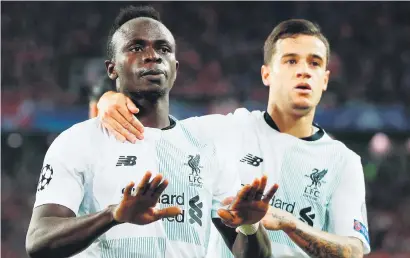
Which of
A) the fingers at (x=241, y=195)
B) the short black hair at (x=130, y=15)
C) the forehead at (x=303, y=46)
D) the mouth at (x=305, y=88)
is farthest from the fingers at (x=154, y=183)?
the forehead at (x=303, y=46)

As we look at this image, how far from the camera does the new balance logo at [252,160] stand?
13.6 feet

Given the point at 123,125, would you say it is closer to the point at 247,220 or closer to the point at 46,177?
the point at 46,177

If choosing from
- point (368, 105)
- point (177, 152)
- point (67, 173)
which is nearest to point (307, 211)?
point (177, 152)

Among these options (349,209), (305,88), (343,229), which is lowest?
(343,229)

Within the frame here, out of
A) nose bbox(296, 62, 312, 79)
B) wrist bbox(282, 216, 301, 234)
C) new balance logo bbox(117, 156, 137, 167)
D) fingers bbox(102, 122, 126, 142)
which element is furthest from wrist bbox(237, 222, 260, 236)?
nose bbox(296, 62, 312, 79)

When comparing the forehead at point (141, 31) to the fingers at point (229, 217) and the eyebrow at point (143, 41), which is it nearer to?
the eyebrow at point (143, 41)

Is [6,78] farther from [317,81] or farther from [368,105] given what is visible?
[317,81]

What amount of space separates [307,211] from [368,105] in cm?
999

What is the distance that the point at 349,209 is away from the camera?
159 inches

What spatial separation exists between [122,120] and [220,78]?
10.9 meters

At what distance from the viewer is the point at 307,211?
158 inches

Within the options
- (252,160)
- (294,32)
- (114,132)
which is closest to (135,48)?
(114,132)

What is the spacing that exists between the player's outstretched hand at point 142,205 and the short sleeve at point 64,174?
0.40m

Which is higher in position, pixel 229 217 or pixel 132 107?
pixel 132 107
